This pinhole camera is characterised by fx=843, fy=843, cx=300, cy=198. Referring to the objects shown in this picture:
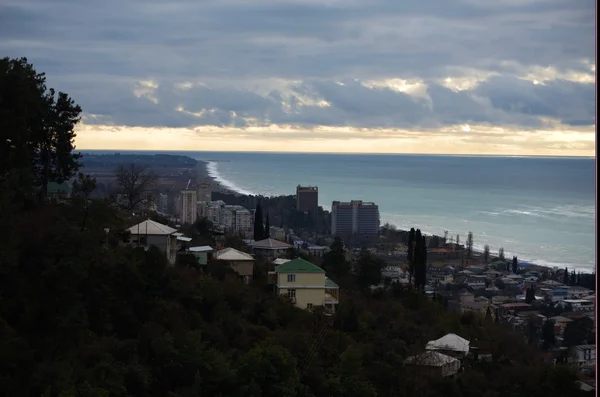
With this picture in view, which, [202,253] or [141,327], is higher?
[202,253]

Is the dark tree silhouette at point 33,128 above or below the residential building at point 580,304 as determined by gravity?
above

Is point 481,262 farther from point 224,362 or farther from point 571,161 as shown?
point 571,161

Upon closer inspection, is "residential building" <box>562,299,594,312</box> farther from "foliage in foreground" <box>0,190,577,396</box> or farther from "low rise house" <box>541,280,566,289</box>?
"foliage in foreground" <box>0,190,577,396</box>

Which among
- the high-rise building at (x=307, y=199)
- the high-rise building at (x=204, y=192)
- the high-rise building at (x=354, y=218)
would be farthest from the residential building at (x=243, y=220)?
the high-rise building at (x=204, y=192)

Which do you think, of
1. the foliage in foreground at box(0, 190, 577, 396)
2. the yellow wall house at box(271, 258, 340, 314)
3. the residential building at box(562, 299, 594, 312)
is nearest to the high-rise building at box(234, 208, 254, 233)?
the residential building at box(562, 299, 594, 312)

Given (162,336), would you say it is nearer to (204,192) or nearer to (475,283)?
(475,283)

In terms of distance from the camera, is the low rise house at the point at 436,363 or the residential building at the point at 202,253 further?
the residential building at the point at 202,253

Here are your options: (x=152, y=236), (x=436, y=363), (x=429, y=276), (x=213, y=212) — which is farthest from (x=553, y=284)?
(x=213, y=212)

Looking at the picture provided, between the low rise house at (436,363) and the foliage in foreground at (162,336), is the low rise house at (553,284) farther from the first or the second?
the low rise house at (436,363)
